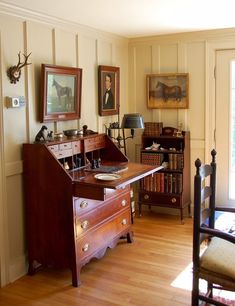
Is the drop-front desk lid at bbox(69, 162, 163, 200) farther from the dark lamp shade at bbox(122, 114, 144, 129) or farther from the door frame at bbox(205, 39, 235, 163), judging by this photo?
the door frame at bbox(205, 39, 235, 163)

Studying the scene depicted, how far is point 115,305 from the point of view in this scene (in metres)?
2.98

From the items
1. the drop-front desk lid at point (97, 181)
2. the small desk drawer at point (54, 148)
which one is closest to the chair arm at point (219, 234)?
the drop-front desk lid at point (97, 181)

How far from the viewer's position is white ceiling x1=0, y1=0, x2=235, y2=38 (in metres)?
3.25

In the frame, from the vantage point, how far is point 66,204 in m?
3.24

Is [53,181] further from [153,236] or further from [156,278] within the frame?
[153,236]

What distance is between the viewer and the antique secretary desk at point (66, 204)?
3.20 meters

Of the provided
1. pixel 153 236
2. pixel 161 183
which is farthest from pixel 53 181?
pixel 161 183

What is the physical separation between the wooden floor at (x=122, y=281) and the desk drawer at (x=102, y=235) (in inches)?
→ 8.4

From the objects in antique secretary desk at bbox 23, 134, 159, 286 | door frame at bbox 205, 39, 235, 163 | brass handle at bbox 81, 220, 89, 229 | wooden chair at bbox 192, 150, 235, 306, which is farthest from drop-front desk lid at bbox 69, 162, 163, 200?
door frame at bbox 205, 39, 235, 163

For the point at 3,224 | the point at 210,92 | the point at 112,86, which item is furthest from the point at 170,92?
the point at 3,224

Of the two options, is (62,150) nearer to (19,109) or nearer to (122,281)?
(19,109)

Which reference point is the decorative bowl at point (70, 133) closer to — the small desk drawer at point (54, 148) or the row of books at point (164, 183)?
the small desk drawer at point (54, 148)

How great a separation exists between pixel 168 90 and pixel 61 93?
162cm

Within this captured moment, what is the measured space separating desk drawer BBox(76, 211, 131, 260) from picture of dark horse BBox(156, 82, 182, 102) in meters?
1.63
